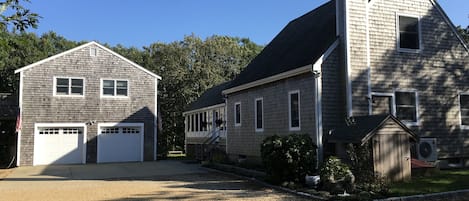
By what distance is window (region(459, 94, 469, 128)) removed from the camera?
52.7 feet

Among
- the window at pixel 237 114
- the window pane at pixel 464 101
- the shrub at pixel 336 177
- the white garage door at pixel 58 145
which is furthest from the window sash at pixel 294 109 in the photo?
the white garage door at pixel 58 145

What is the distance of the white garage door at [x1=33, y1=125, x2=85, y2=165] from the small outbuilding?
1700 cm

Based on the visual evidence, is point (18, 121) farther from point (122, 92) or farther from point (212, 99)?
point (212, 99)

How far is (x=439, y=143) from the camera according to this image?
15219 millimetres

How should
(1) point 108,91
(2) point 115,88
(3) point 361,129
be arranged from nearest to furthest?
(3) point 361,129
(1) point 108,91
(2) point 115,88

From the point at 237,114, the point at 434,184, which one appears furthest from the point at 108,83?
the point at 434,184

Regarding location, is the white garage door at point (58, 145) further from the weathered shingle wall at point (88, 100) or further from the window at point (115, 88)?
the window at point (115, 88)

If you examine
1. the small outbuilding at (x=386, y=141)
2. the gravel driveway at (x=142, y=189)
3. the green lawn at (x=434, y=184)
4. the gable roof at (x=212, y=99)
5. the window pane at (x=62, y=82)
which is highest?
the window pane at (x=62, y=82)

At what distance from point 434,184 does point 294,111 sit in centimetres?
542

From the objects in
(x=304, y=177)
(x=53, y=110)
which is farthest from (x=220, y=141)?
(x=304, y=177)

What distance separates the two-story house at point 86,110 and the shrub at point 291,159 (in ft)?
47.4

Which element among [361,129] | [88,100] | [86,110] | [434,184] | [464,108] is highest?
[88,100]

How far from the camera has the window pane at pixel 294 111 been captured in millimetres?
14812

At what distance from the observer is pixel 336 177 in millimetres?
10469
